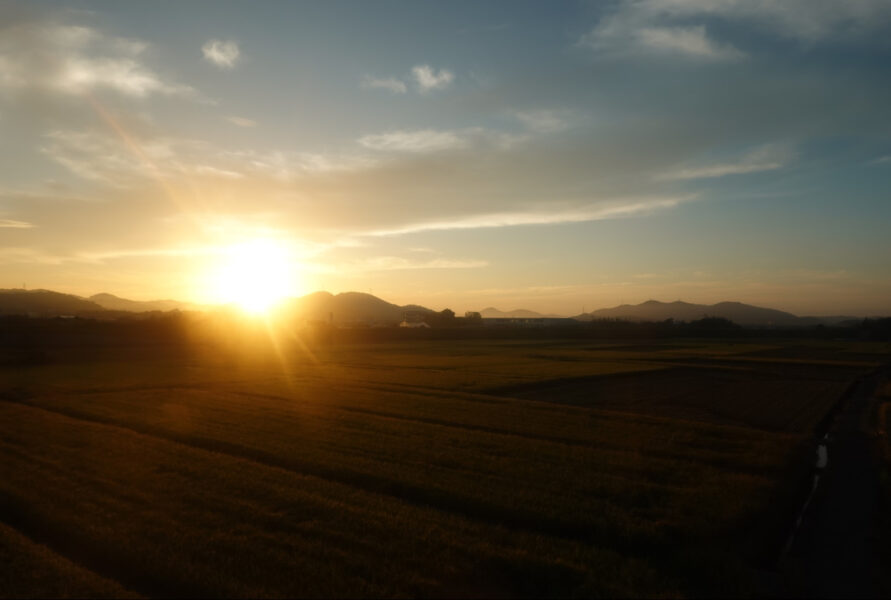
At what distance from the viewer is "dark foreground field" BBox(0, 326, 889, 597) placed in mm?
9602

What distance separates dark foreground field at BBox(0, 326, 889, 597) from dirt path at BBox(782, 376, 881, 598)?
52cm

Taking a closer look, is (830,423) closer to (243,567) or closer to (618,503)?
(618,503)

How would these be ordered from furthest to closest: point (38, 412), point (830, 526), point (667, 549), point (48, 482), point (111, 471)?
point (38, 412)
point (111, 471)
point (48, 482)
point (830, 526)
point (667, 549)

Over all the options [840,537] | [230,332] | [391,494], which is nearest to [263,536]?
[391,494]

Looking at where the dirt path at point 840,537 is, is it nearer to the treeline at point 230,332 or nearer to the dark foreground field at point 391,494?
the dark foreground field at point 391,494

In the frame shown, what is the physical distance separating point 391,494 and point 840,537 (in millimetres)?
9105

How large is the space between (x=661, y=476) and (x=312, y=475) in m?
8.73

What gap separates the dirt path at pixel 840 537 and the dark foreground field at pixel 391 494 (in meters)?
0.52

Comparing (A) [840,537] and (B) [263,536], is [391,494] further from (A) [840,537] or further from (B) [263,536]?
(A) [840,537]

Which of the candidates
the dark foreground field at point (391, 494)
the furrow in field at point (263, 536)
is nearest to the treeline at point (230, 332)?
the dark foreground field at point (391, 494)

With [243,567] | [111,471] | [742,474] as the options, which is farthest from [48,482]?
[742,474]

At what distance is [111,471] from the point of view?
50.5ft

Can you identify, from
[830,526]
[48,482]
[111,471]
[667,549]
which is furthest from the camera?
[111,471]

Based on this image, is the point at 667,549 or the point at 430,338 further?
the point at 430,338
